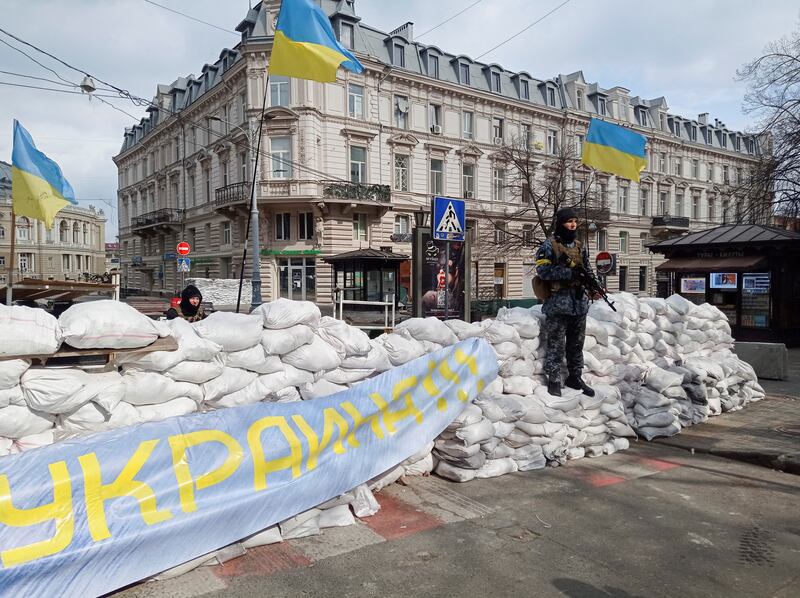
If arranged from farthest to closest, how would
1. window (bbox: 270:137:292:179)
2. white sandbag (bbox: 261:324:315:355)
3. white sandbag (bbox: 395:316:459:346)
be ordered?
window (bbox: 270:137:292:179)
white sandbag (bbox: 395:316:459:346)
white sandbag (bbox: 261:324:315:355)

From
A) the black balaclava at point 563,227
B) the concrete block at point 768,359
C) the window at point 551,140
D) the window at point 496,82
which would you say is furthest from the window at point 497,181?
the black balaclava at point 563,227

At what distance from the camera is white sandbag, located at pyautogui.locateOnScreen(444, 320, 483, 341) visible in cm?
495

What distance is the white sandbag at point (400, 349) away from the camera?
4.46m

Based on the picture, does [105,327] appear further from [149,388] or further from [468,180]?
[468,180]

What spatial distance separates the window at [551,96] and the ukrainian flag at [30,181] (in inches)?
1357

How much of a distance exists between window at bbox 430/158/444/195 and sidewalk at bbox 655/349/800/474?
85.2ft

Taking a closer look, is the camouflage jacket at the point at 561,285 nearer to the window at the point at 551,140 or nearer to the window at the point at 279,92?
the window at the point at 279,92

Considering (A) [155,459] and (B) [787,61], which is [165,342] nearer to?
(A) [155,459]

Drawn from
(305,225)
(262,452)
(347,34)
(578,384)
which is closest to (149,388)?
(262,452)

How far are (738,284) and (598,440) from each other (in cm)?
1108

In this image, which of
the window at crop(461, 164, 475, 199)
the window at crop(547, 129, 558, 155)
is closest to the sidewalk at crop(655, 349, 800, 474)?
the window at crop(461, 164, 475, 199)

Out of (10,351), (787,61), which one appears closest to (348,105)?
(787,61)

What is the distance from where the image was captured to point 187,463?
9.86 feet

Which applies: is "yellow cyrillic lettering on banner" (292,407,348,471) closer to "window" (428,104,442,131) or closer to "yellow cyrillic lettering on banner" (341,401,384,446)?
"yellow cyrillic lettering on banner" (341,401,384,446)
